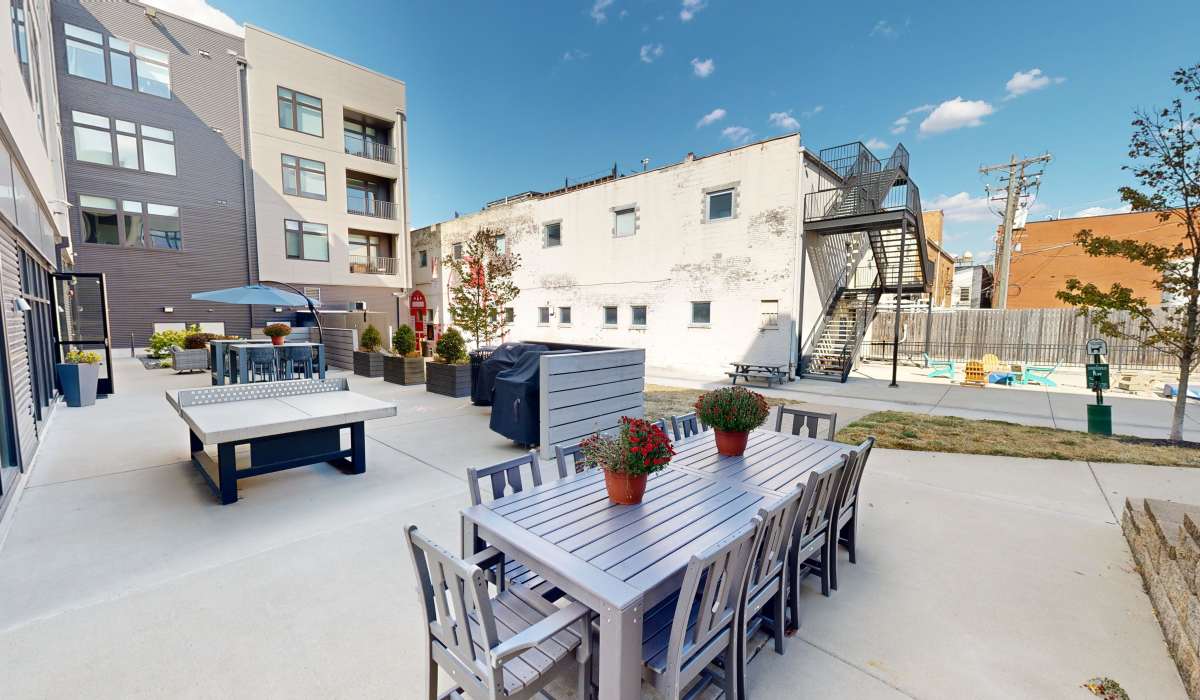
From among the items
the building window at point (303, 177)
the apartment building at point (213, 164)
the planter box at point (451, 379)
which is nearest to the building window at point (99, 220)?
the apartment building at point (213, 164)

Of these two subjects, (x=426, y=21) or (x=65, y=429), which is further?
(x=426, y=21)

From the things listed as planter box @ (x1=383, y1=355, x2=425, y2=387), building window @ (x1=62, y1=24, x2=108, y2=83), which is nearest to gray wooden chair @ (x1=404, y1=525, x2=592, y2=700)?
planter box @ (x1=383, y1=355, x2=425, y2=387)

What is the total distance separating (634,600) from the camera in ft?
4.79

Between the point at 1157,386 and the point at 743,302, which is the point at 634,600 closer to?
the point at 743,302

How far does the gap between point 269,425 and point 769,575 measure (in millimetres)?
3740

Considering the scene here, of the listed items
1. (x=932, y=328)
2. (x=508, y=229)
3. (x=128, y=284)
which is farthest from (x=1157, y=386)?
(x=128, y=284)

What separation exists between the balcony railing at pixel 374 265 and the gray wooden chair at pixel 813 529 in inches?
837

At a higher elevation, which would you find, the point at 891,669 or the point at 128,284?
the point at 128,284

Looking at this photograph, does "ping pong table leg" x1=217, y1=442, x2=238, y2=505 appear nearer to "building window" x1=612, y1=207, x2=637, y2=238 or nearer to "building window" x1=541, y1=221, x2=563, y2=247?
"building window" x1=612, y1=207, x2=637, y2=238

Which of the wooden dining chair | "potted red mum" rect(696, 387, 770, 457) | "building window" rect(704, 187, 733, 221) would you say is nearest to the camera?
the wooden dining chair

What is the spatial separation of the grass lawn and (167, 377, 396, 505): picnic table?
561cm

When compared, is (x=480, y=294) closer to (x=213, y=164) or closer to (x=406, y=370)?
(x=406, y=370)

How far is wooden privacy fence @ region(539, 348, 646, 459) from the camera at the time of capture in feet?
16.4

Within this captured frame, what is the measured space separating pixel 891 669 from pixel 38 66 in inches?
593
